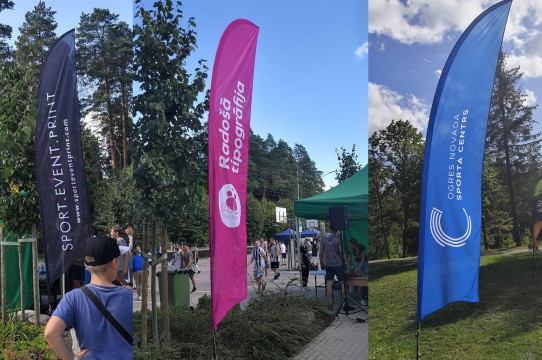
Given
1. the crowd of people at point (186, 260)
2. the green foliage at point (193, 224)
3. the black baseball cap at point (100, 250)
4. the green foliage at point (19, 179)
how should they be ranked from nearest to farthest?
the black baseball cap at point (100, 250)
the green foliage at point (193, 224)
the green foliage at point (19, 179)
the crowd of people at point (186, 260)

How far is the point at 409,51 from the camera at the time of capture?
511cm

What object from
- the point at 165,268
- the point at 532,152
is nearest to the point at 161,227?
the point at 165,268

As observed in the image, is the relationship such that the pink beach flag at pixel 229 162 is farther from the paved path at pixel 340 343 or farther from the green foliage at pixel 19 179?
the green foliage at pixel 19 179

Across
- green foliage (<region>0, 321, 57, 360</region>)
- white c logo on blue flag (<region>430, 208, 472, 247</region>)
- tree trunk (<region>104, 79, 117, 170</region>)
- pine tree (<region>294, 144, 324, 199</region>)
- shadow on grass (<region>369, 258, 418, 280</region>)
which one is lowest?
green foliage (<region>0, 321, 57, 360</region>)

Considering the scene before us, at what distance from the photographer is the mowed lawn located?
4617 millimetres

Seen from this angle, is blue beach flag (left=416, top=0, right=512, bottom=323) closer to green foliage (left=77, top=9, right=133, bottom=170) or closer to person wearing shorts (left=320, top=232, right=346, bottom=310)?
person wearing shorts (left=320, top=232, right=346, bottom=310)

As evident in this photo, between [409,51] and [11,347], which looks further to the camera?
[11,347]

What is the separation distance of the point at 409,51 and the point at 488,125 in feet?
3.34

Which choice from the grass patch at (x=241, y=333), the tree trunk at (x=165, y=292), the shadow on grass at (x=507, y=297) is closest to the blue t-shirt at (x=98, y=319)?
the grass patch at (x=241, y=333)

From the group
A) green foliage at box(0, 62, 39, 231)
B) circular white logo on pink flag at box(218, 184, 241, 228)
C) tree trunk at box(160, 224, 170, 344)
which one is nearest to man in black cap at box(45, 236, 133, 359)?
circular white logo on pink flag at box(218, 184, 241, 228)

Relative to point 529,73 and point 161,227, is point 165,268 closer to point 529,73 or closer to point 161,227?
point 161,227

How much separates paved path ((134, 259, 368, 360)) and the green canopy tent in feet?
3.64

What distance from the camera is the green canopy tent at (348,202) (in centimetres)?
667

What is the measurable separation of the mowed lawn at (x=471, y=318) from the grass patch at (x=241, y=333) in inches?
58.2
